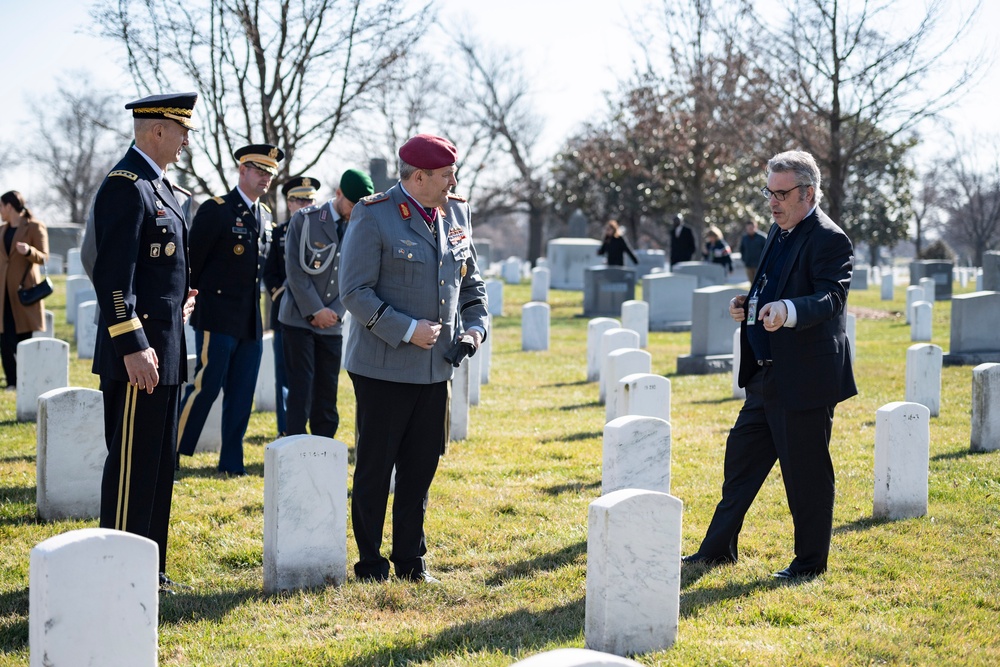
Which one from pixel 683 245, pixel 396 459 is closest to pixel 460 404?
pixel 396 459

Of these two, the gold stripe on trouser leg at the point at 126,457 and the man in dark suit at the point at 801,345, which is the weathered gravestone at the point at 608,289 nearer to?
the man in dark suit at the point at 801,345

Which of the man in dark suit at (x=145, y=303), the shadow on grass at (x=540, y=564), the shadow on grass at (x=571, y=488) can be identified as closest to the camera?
the man in dark suit at (x=145, y=303)

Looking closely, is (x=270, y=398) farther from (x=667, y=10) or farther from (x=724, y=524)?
(x=667, y=10)

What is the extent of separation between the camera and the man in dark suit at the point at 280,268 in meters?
7.88

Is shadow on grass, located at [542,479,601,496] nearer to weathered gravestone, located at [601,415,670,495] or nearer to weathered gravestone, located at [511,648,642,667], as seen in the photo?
weathered gravestone, located at [601,415,670,495]

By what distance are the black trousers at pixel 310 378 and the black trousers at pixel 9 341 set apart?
15.1ft

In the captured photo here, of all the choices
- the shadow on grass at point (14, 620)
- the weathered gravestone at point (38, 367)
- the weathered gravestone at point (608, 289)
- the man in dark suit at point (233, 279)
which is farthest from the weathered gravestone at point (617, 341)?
the weathered gravestone at point (608, 289)

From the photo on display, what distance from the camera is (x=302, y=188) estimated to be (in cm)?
820

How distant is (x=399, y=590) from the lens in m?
4.84

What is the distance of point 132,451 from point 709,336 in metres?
9.81

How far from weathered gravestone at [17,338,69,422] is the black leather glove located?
5.25m

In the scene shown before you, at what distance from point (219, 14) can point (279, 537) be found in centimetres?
1088

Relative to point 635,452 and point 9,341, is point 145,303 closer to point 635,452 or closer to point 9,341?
point 635,452

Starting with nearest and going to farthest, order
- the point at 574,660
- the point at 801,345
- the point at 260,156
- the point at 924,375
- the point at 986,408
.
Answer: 1. the point at 574,660
2. the point at 801,345
3. the point at 260,156
4. the point at 986,408
5. the point at 924,375
